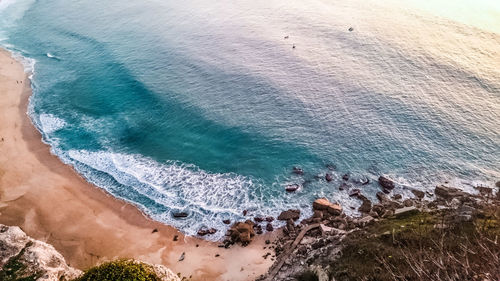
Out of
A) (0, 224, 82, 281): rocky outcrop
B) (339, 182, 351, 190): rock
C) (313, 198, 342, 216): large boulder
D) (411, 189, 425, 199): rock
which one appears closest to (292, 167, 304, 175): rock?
(339, 182, 351, 190): rock

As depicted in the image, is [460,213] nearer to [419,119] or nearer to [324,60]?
[419,119]

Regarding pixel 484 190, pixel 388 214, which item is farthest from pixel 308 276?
pixel 484 190

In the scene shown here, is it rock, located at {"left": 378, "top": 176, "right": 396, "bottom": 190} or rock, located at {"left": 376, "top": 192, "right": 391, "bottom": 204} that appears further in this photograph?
rock, located at {"left": 378, "top": 176, "right": 396, "bottom": 190}

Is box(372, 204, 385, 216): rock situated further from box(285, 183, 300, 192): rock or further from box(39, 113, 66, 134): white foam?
box(39, 113, 66, 134): white foam

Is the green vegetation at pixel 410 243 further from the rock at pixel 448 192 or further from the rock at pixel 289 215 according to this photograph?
the rock at pixel 289 215

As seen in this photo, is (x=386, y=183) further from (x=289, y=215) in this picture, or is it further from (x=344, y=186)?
(x=289, y=215)
